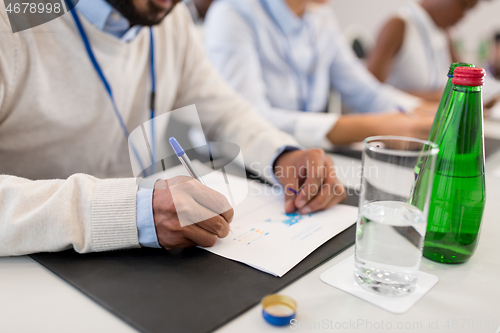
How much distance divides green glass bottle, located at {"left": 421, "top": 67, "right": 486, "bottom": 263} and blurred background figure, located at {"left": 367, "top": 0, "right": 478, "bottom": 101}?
1443 millimetres

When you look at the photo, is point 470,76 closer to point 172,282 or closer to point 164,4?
point 172,282

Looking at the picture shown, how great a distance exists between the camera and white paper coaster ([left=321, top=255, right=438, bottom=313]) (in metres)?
0.43

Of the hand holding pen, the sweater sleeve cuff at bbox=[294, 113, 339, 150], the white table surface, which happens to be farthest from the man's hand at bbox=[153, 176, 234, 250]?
the sweater sleeve cuff at bbox=[294, 113, 339, 150]

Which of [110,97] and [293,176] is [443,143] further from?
[110,97]

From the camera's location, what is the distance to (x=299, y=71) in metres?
1.46

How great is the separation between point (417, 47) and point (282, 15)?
3.17ft

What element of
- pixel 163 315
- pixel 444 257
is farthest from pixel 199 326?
pixel 444 257

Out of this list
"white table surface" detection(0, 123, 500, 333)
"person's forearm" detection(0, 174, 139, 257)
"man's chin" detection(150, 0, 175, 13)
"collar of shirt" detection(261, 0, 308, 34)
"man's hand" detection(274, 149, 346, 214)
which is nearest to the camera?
"white table surface" detection(0, 123, 500, 333)

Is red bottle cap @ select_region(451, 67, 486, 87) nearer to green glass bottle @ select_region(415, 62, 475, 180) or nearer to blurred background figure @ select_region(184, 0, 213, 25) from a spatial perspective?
green glass bottle @ select_region(415, 62, 475, 180)

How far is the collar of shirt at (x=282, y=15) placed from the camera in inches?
52.9

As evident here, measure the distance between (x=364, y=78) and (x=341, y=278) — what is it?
1332 mm

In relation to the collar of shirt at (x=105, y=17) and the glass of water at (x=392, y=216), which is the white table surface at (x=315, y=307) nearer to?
the glass of water at (x=392, y=216)

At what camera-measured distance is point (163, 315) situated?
39cm

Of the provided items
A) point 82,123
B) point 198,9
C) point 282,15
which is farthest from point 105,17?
point 198,9
